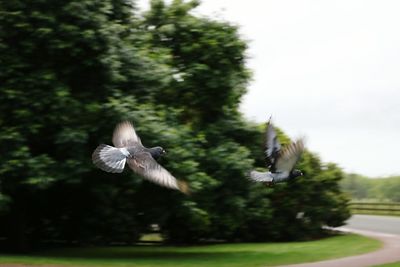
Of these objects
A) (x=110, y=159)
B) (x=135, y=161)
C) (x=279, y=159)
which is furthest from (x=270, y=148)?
(x=110, y=159)

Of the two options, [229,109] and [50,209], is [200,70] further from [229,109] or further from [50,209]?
[50,209]

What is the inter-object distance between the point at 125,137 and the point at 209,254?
12814 mm

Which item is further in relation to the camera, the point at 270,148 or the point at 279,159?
the point at 270,148

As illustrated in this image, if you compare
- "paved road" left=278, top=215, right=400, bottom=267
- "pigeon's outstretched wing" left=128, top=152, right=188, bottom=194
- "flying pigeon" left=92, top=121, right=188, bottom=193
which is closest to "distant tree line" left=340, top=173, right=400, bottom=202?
"paved road" left=278, top=215, right=400, bottom=267

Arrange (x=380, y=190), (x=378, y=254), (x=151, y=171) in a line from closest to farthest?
(x=151, y=171) < (x=378, y=254) < (x=380, y=190)

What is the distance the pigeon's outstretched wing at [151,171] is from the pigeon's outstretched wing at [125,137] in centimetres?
40

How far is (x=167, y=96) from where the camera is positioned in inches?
643

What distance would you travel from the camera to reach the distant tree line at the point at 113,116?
1364 cm

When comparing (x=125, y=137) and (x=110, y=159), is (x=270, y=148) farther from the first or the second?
(x=110, y=159)

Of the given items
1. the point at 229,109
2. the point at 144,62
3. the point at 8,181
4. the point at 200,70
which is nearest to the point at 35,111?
the point at 8,181

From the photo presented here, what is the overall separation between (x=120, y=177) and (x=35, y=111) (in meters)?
2.30

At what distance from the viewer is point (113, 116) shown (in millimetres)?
13711

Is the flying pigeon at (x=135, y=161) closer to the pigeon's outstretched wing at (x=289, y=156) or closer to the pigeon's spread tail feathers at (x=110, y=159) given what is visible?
the pigeon's spread tail feathers at (x=110, y=159)

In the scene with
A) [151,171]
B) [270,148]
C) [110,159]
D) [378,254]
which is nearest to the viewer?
[110,159]
